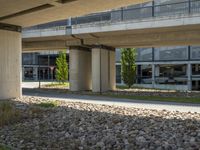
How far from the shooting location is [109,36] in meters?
33.8

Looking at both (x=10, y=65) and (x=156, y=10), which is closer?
(x=10, y=65)

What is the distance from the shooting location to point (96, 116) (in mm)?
13422

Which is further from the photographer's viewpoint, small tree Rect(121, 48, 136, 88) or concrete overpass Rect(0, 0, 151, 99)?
small tree Rect(121, 48, 136, 88)

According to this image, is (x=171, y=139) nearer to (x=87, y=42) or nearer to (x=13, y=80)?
(x=13, y=80)

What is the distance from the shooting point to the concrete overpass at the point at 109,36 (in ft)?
94.6

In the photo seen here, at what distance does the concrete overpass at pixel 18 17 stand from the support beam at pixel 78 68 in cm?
1294

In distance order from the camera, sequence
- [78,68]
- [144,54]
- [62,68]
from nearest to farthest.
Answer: [78,68]
[62,68]
[144,54]

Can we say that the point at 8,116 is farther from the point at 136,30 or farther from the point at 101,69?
the point at 101,69

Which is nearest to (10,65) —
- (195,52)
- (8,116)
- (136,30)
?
(8,116)

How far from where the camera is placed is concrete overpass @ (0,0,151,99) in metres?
17.7

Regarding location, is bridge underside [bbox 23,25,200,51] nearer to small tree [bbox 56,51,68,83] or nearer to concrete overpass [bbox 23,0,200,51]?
concrete overpass [bbox 23,0,200,51]

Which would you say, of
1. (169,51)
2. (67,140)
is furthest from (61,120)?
(169,51)

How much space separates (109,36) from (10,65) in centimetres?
A: 1305

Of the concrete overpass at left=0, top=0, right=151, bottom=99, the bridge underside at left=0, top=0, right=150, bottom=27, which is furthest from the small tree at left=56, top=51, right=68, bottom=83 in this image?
the bridge underside at left=0, top=0, right=150, bottom=27
